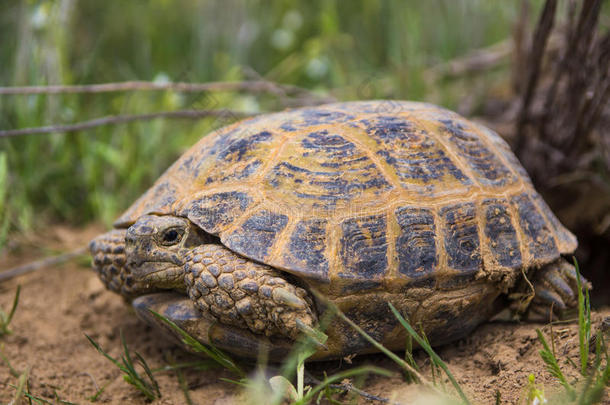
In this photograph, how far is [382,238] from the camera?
72.5 inches

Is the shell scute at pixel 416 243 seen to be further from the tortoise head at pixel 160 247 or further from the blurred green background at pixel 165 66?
the blurred green background at pixel 165 66

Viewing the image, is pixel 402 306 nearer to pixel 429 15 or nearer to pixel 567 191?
pixel 567 191

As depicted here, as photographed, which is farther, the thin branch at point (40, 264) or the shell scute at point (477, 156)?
the thin branch at point (40, 264)

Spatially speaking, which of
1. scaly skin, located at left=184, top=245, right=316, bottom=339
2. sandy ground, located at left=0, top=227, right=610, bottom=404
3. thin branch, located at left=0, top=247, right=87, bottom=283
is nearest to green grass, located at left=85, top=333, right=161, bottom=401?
sandy ground, located at left=0, top=227, right=610, bottom=404

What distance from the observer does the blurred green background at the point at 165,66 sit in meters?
3.57

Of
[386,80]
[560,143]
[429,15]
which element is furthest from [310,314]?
[429,15]

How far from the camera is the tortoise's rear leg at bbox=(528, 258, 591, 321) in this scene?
2.15 meters

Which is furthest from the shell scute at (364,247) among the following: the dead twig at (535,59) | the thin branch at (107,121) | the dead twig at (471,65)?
the dead twig at (471,65)

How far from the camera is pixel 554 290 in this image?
2180 millimetres

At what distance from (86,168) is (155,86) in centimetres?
95

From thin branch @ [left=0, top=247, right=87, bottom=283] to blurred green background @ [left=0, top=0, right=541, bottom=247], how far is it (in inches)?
7.7

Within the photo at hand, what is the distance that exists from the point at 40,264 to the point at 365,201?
2068 mm

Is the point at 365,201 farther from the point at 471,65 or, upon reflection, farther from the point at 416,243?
the point at 471,65

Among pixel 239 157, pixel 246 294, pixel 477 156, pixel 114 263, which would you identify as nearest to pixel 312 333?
pixel 246 294
